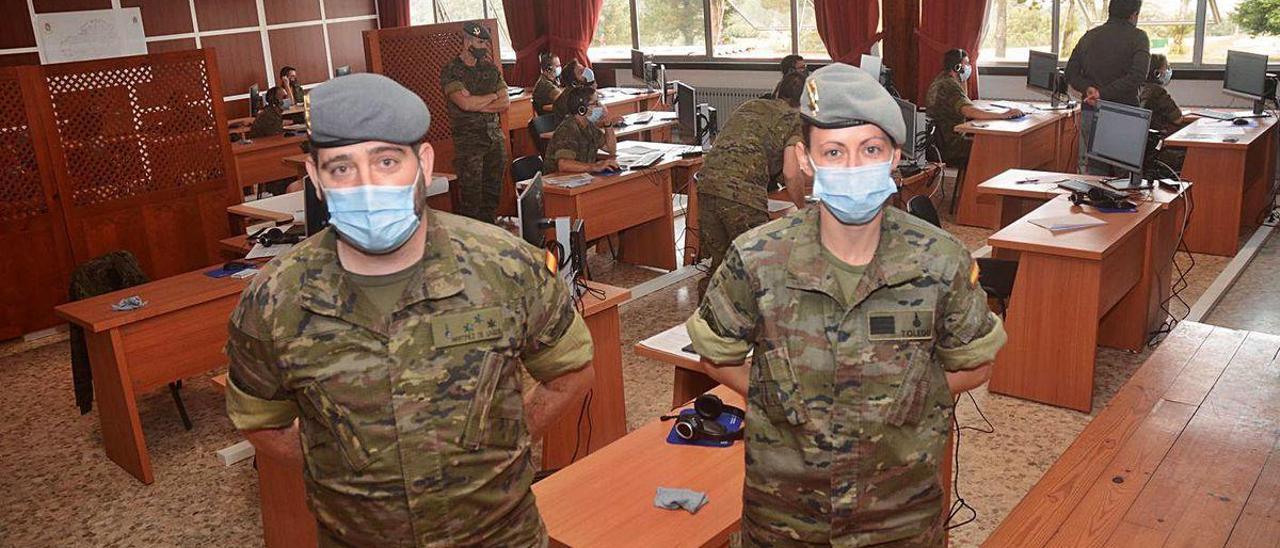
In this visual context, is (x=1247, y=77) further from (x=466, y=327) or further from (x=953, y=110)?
(x=466, y=327)

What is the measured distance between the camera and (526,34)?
1288 centimetres

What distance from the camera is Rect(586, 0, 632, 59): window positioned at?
41.1 ft

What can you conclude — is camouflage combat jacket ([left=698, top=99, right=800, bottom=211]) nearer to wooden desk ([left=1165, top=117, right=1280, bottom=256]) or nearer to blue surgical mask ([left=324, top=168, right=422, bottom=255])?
wooden desk ([left=1165, top=117, right=1280, bottom=256])

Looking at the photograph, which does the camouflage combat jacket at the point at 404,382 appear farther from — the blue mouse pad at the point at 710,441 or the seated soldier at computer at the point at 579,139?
the seated soldier at computer at the point at 579,139

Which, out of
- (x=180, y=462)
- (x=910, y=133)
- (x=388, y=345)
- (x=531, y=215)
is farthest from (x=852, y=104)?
(x=910, y=133)

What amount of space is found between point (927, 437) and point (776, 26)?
32.3 ft

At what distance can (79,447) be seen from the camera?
4875mm

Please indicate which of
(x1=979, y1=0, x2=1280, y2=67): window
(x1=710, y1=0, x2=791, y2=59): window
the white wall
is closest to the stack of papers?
the white wall

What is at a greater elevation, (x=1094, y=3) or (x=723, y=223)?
(x=1094, y=3)

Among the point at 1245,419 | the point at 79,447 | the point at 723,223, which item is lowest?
the point at 79,447

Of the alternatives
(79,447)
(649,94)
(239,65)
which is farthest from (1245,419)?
(239,65)

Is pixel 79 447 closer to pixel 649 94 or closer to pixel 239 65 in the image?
pixel 649 94

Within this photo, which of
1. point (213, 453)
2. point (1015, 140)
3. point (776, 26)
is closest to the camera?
point (213, 453)

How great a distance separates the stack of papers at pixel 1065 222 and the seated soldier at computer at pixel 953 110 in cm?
308
